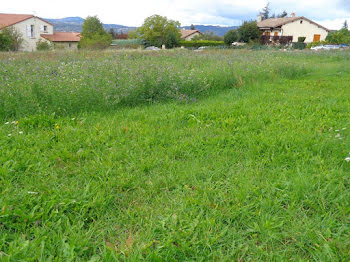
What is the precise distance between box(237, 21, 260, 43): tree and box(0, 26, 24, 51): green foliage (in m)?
32.0

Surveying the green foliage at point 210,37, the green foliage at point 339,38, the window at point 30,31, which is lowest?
the window at point 30,31

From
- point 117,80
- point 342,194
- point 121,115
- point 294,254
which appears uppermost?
point 117,80

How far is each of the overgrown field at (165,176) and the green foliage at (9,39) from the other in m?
32.5

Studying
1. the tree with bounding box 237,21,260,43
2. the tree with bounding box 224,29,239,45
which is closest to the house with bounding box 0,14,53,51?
the tree with bounding box 224,29,239,45

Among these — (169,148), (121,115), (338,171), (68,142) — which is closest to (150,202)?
(169,148)

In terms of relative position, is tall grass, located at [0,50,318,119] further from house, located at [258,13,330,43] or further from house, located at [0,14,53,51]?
house, located at [258,13,330,43]

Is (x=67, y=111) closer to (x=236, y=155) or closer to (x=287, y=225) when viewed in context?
(x=236, y=155)

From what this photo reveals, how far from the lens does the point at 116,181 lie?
2.83 m

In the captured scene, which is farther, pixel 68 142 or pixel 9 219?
pixel 68 142

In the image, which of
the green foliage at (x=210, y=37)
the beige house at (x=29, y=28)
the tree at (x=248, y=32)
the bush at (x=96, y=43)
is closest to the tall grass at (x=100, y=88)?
the bush at (x=96, y=43)

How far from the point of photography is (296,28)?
50094mm

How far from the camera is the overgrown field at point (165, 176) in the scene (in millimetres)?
2059

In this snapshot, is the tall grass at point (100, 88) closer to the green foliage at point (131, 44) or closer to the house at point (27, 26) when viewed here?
the green foliage at point (131, 44)

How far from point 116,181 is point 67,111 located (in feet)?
8.64
